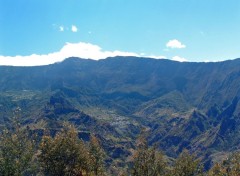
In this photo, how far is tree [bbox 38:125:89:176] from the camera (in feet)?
279

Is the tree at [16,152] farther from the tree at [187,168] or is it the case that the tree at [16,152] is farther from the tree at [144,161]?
the tree at [187,168]

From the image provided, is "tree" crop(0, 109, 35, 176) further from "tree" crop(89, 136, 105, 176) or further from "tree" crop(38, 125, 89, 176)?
"tree" crop(89, 136, 105, 176)

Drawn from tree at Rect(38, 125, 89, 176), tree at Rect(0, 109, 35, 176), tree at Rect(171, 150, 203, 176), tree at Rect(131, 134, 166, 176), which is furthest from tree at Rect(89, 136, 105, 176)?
tree at Rect(171, 150, 203, 176)

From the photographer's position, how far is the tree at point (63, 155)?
8512 centimetres

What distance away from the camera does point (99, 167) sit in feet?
300

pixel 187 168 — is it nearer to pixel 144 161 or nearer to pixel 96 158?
pixel 144 161

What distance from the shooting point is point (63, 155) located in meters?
86.0

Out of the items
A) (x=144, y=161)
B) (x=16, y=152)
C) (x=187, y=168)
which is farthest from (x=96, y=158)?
(x=187, y=168)

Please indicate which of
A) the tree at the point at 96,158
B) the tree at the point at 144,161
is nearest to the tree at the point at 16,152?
the tree at the point at 96,158

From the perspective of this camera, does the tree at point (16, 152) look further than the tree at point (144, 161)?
No

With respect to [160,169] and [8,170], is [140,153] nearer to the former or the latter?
[160,169]

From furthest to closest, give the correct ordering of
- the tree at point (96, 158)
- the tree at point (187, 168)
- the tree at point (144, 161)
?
the tree at point (96, 158)
the tree at point (187, 168)
the tree at point (144, 161)

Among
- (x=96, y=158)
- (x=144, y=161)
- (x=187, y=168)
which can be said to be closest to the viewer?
(x=144, y=161)

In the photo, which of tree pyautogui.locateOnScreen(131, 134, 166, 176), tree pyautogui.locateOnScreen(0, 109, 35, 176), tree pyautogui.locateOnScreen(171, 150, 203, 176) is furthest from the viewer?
tree pyautogui.locateOnScreen(171, 150, 203, 176)
